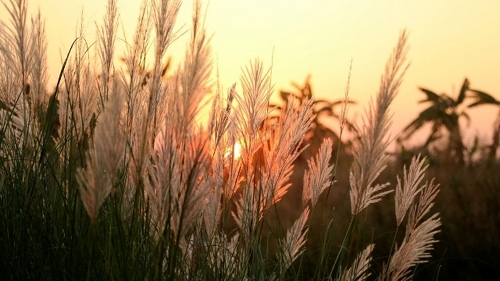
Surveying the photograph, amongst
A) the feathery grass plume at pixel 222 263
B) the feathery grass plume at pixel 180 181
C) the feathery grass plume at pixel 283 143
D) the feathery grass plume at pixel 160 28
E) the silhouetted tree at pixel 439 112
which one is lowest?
the feathery grass plume at pixel 222 263

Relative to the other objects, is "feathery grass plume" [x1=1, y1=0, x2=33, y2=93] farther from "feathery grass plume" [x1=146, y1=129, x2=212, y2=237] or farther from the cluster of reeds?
"feathery grass plume" [x1=146, y1=129, x2=212, y2=237]

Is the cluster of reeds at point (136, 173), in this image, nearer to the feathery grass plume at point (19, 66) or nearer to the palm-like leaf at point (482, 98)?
the feathery grass plume at point (19, 66)

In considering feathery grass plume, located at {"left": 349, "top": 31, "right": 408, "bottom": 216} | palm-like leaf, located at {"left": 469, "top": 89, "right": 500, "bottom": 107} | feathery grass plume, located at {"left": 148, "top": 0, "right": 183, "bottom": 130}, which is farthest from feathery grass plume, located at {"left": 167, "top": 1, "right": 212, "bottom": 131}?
palm-like leaf, located at {"left": 469, "top": 89, "right": 500, "bottom": 107}

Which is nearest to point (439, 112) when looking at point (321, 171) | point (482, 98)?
point (482, 98)

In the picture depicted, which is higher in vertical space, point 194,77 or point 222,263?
point 194,77

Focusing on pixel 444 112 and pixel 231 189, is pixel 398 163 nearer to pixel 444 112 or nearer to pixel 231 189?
pixel 231 189

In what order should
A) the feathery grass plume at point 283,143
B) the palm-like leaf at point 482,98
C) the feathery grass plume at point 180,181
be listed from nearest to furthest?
the feathery grass plume at point 180,181 < the feathery grass plume at point 283,143 < the palm-like leaf at point 482,98

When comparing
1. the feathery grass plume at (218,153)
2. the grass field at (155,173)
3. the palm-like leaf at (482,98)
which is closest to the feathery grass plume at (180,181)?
the grass field at (155,173)

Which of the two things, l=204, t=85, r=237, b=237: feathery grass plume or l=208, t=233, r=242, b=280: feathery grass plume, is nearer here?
l=204, t=85, r=237, b=237: feathery grass plume

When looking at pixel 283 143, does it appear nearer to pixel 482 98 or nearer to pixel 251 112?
pixel 251 112

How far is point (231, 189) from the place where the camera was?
268 centimetres

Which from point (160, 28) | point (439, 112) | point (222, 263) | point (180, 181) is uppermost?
point (439, 112)

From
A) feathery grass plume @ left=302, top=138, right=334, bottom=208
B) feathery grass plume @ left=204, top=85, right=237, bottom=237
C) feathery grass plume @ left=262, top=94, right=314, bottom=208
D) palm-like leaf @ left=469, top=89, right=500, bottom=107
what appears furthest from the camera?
palm-like leaf @ left=469, top=89, right=500, bottom=107

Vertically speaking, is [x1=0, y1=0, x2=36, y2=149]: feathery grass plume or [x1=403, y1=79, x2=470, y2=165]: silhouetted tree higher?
[x1=403, y1=79, x2=470, y2=165]: silhouetted tree
